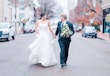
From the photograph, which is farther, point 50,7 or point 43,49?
point 50,7

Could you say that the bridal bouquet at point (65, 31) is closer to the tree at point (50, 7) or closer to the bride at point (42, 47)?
the bride at point (42, 47)

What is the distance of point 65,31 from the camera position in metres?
13.5

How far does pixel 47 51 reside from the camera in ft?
46.0

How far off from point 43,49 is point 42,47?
11 centimetres

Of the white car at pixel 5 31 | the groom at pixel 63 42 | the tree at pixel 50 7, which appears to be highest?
the tree at pixel 50 7

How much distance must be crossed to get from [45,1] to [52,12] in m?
6.41

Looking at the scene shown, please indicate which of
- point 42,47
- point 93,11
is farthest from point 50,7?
point 42,47

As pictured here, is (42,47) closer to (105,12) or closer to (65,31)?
(65,31)

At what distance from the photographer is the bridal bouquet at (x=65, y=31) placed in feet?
44.5

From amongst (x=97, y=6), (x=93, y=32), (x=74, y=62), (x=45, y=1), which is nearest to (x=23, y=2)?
(x=45, y=1)

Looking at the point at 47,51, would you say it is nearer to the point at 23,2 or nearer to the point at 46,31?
the point at 46,31

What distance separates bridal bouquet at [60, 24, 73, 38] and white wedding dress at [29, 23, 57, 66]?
2.89 feet

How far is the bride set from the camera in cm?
1394

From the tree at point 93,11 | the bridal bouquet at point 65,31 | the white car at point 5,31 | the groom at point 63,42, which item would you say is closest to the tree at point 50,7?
the tree at point 93,11
